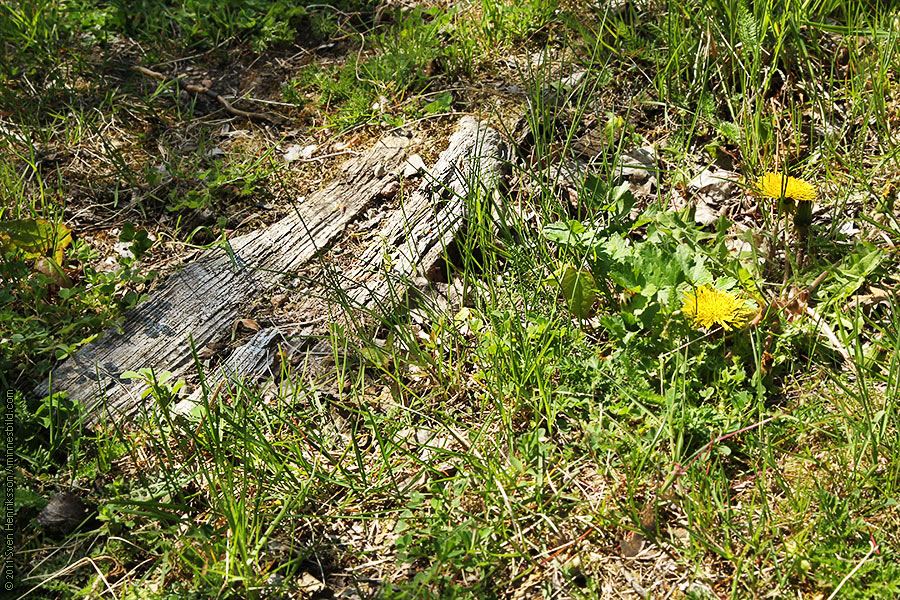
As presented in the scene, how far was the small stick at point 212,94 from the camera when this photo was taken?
3.27 metres

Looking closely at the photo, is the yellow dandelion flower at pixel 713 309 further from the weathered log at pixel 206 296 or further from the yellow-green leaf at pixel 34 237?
the yellow-green leaf at pixel 34 237

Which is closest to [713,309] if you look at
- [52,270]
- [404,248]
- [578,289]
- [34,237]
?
[578,289]

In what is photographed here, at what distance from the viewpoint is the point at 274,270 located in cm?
255

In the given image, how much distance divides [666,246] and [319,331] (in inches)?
47.7

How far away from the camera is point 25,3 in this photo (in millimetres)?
3451

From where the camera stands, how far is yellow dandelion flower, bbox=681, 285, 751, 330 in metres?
2.05

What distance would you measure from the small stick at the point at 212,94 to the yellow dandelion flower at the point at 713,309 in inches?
81.8

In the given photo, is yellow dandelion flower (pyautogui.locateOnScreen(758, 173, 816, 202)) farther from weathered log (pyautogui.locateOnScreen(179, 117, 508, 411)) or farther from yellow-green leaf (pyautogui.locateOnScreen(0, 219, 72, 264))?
yellow-green leaf (pyautogui.locateOnScreen(0, 219, 72, 264))

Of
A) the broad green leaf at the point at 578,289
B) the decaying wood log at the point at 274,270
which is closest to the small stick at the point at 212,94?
the decaying wood log at the point at 274,270

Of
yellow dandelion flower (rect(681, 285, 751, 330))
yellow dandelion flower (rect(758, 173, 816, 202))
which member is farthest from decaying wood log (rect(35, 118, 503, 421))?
yellow dandelion flower (rect(758, 173, 816, 202))

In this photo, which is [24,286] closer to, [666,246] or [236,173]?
[236,173]

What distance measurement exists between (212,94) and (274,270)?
4.32 feet

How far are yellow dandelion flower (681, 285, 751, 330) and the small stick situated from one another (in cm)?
208

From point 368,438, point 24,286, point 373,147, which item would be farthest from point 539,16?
point 24,286
